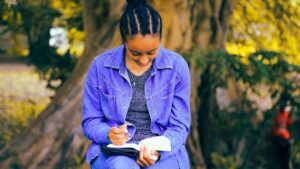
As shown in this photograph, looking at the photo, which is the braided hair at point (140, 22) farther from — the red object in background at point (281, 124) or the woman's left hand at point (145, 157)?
the red object in background at point (281, 124)

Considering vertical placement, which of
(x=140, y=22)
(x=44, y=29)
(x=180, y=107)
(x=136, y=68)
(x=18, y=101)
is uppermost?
(x=140, y=22)

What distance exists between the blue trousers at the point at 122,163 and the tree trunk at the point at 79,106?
12.7 ft

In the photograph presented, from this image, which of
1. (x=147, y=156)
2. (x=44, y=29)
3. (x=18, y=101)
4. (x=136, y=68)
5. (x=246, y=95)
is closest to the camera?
(x=147, y=156)

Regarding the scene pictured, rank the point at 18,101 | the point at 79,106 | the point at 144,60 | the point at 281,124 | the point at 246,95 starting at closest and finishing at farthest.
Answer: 1. the point at 144,60
2. the point at 79,106
3. the point at 281,124
4. the point at 246,95
5. the point at 18,101

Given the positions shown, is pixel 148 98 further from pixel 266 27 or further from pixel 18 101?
pixel 18 101

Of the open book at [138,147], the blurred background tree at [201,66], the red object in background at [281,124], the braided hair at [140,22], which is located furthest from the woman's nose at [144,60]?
the red object in background at [281,124]

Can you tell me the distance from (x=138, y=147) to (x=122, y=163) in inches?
4.8

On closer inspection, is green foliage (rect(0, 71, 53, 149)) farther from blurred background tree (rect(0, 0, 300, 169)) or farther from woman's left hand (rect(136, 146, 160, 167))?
woman's left hand (rect(136, 146, 160, 167))

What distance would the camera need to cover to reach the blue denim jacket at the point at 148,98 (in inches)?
175

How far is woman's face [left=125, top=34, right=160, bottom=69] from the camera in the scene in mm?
4297

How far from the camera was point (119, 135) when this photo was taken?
→ 429 centimetres

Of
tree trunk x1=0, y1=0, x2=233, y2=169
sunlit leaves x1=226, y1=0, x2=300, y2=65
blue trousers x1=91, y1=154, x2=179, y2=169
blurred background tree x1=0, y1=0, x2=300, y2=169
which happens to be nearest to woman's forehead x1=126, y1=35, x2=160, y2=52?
blue trousers x1=91, y1=154, x2=179, y2=169

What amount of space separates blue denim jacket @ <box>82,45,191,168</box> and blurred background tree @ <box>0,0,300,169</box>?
3.53 meters

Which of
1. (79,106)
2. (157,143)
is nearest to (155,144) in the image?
(157,143)
